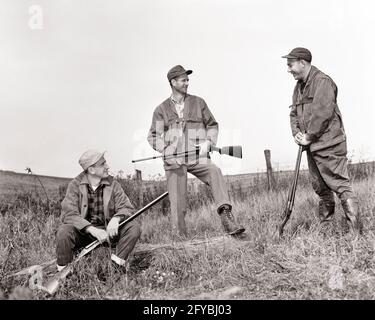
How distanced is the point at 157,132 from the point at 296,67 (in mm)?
1865

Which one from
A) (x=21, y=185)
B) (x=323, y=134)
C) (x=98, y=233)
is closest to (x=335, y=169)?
(x=323, y=134)

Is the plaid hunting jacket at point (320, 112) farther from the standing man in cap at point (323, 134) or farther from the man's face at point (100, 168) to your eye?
the man's face at point (100, 168)

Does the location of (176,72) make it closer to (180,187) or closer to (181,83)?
(181,83)

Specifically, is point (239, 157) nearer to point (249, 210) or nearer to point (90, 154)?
point (90, 154)

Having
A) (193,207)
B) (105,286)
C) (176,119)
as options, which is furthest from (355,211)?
(193,207)

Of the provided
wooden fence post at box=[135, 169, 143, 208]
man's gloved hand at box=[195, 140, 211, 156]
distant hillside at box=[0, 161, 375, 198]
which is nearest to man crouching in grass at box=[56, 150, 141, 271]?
man's gloved hand at box=[195, 140, 211, 156]

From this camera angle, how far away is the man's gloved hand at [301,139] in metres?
5.64

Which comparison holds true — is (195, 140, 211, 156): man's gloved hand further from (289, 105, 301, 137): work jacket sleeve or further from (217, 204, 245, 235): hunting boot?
(289, 105, 301, 137): work jacket sleeve

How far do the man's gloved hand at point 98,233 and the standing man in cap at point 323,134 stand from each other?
247 cm

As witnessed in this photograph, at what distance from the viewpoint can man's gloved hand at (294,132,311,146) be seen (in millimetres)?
5637

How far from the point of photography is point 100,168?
17.5ft

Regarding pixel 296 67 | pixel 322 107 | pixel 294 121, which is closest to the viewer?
pixel 322 107

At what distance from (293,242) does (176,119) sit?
2099 mm

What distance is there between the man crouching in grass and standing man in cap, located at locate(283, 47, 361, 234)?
2197 mm
